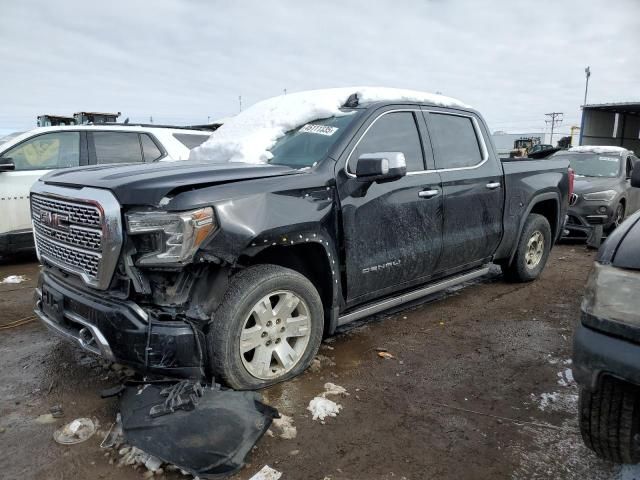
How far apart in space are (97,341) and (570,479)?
2.49 meters

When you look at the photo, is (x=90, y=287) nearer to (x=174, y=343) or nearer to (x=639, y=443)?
(x=174, y=343)

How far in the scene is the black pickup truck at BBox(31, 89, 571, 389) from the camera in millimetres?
2537

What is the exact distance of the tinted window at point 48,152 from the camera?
Result: 608 centimetres

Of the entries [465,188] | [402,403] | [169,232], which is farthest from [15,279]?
[465,188]

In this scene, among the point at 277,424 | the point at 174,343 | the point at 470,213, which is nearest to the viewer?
the point at 174,343

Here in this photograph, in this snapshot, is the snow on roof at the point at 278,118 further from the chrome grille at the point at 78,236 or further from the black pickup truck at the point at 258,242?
the chrome grille at the point at 78,236

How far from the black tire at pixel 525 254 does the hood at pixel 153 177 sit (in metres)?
3.17

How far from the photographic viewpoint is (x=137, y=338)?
252cm

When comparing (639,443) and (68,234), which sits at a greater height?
(68,234)

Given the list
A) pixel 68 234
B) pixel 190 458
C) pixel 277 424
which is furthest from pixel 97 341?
pixel 277 424

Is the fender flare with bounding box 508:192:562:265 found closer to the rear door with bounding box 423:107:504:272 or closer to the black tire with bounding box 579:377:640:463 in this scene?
the rear door with bounding box 423:107:504:272

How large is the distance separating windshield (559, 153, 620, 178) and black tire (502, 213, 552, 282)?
14.8 ft

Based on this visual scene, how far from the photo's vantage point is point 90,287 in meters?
2.74

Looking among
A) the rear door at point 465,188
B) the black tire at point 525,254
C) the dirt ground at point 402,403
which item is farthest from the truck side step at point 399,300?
the black tire at point 525,254
